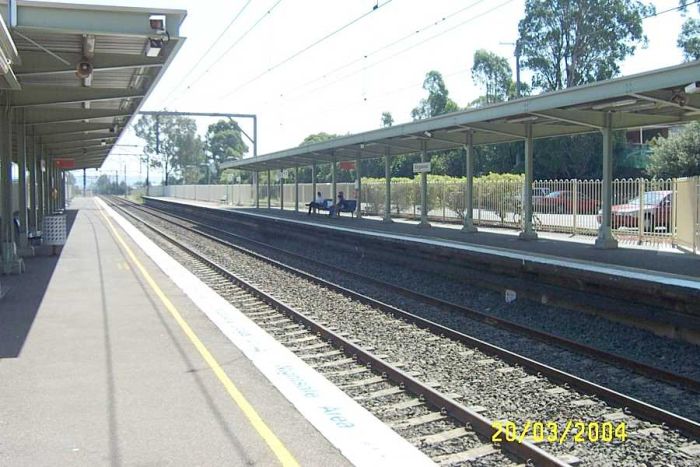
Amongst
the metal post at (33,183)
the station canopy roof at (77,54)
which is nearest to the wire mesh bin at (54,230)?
the station canopy roof at (77,54)

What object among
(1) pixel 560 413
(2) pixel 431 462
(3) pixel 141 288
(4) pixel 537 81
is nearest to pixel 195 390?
A: (2) pixel 431 462

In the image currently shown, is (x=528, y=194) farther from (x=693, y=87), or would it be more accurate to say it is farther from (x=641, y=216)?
(x=693, y=87)

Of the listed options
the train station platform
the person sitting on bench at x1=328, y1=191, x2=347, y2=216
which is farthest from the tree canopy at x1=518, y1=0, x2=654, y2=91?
the train station platform

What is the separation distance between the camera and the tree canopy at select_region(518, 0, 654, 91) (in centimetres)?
5519

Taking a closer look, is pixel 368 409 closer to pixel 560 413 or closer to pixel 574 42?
pixel 560 413

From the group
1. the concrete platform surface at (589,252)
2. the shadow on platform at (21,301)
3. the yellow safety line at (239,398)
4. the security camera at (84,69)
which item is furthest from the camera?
the concrete platform surface at (589,252)

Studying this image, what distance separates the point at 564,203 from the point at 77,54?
16.6 meters

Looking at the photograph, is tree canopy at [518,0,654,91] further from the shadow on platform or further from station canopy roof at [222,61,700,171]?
the shadow on platform

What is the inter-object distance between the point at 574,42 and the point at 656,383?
5398cm

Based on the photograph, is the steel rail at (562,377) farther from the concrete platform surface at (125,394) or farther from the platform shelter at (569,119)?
the platform shelter at (569,119)

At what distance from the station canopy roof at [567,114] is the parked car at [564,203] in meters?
2.99

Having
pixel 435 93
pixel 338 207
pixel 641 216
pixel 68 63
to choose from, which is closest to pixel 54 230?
pixel 68 63

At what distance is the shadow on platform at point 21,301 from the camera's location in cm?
841

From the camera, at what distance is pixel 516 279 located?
13375 mm
